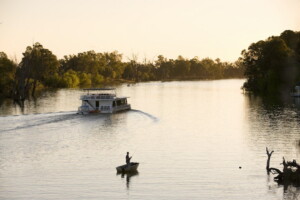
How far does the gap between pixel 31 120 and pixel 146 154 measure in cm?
3776

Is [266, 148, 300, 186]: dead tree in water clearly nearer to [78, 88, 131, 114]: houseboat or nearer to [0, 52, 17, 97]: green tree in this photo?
[78, 88, 131, 114]: houseboat

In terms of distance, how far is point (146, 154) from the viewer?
62.4m

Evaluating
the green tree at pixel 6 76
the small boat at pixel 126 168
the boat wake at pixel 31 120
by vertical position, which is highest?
the green tree at pixel 6 76

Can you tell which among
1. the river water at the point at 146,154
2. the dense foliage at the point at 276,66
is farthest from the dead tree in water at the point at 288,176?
the dense foliage at the point at 276,66

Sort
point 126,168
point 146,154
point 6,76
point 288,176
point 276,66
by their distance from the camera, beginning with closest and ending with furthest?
1. point 288,176
2. point 126,168
3. point 146,154
4. point 276,66
5. point 6,76

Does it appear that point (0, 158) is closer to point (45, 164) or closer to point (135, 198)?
point (45, 164)

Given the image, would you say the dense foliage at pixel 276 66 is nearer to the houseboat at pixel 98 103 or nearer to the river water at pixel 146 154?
the river water at pixel 146 154

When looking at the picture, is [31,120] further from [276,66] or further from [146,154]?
[276,66]

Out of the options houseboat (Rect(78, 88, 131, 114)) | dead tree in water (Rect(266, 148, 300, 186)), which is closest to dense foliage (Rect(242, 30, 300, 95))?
houseboat (Rect(78, 88, 131, 114))

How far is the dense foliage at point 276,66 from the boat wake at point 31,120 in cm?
8099

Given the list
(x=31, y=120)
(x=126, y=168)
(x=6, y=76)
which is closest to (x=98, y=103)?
(x=31, y=120)

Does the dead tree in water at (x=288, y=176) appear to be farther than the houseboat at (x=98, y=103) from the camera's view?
No

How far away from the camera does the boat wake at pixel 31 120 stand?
3366 inches

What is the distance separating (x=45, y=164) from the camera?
56.2 metres
